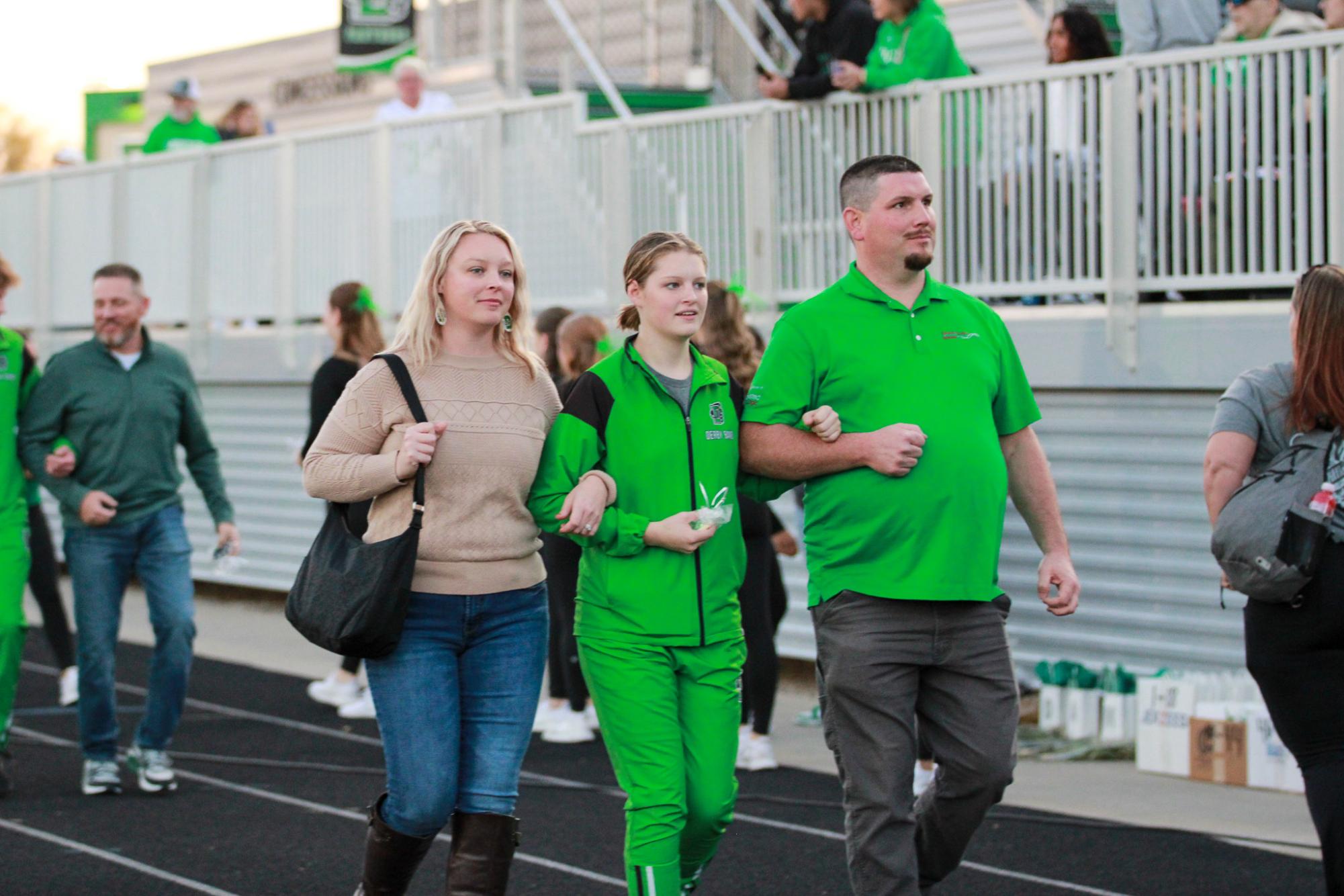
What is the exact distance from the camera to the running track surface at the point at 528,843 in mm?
6789

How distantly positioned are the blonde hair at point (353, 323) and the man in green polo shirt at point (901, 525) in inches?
198

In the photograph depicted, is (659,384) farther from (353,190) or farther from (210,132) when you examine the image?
(210,132)

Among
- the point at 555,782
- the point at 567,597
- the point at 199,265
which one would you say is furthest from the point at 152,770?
the point at 199,265

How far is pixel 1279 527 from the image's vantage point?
208 inches

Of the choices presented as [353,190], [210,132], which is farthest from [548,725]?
[210,132]

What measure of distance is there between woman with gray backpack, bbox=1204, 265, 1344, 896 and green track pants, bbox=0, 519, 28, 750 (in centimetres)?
503

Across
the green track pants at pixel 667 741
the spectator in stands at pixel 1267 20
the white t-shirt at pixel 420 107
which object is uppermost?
the white t-shirt at pixel 420 107

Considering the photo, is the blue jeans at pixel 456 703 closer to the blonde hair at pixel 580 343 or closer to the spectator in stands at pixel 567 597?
the spectator in stands at pixel 567 597

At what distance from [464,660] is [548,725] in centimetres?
465

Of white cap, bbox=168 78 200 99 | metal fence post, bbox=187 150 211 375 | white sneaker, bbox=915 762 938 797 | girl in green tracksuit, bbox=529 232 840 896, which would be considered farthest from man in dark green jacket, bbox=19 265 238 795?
white cap, bbox=168 78 200 99

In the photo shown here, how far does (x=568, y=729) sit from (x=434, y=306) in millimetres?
4821

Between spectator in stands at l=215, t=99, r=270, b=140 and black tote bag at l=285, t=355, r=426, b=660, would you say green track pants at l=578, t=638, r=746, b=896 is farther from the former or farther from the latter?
spectator in stands at l=215, t=99, r=270, b=140

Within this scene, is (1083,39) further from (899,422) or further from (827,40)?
(899,422)

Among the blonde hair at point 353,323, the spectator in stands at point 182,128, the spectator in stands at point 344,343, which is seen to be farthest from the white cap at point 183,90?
the blonde hair at point 353,323
